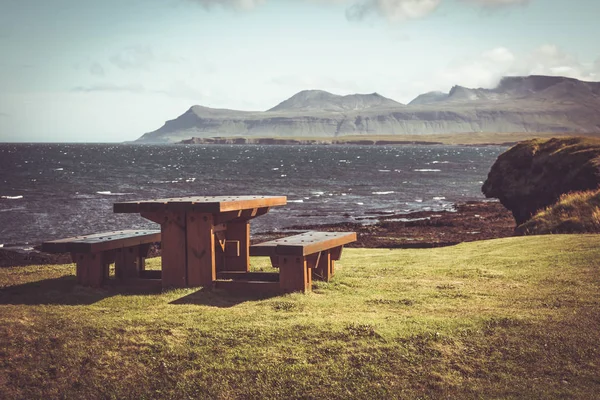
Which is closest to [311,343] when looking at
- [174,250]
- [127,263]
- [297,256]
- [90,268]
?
[297,256]

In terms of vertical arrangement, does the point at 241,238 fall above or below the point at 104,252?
above

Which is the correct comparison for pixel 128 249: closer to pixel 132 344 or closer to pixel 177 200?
pixel 177 200

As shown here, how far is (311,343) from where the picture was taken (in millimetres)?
8047

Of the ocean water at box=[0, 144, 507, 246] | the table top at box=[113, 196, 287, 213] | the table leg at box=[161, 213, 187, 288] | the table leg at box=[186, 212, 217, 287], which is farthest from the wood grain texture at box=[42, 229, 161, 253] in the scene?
the ocean water at box=[0, 144, 507, 246]

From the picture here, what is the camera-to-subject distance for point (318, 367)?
7.55 meters

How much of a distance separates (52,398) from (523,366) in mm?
5562

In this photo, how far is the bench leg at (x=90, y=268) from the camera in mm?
11086

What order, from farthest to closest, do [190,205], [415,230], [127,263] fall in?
[415,230], [127,263], [190,205]

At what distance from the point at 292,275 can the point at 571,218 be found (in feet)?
37.3

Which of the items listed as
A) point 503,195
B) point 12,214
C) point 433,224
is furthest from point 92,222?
point 503,195

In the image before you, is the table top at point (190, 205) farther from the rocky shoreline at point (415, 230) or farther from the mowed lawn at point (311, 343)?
the rocky shoreline at point (415, 230)

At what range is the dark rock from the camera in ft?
74.4

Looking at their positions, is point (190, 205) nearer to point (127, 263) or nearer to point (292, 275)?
point (292, 275)

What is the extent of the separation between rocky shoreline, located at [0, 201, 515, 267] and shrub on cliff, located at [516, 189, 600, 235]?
4.94 m
